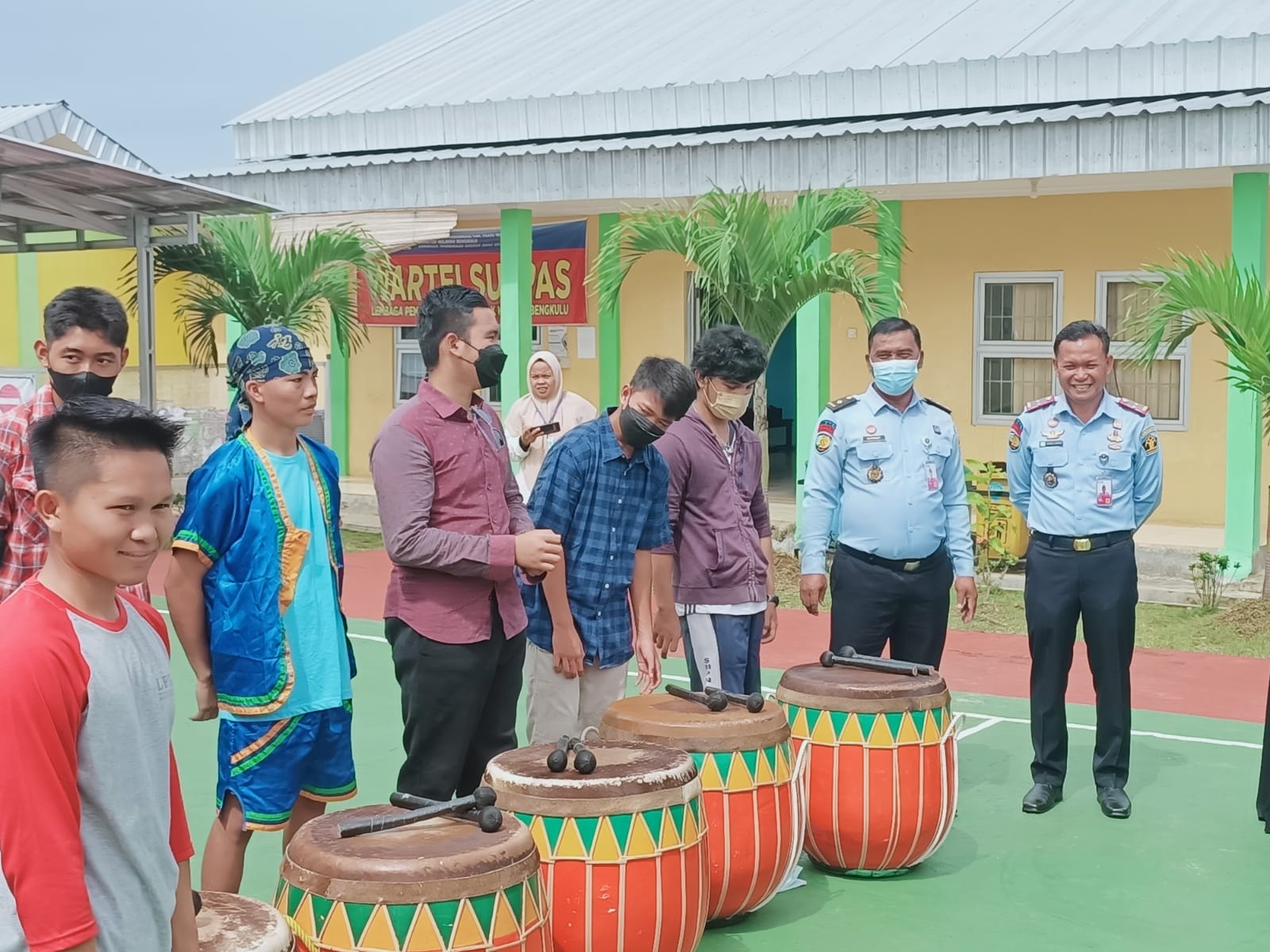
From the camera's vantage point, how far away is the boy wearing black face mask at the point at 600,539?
510 centimetres

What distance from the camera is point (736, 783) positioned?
4.56 metres

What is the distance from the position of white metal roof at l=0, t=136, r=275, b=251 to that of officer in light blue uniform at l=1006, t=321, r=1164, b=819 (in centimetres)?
595

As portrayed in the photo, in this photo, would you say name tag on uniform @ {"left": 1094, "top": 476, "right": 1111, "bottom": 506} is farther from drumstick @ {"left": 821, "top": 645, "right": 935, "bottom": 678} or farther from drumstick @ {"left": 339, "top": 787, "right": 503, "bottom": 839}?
drumstick @ {"left": 339, "top": 787, "right": 503, "bottom": 839}

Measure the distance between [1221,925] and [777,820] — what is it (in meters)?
1.50

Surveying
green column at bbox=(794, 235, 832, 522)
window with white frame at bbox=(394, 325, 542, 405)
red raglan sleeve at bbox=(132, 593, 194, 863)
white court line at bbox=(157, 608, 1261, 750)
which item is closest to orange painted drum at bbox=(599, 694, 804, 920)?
red raglan sleeve at bbox=(132, 593, 194, 863)

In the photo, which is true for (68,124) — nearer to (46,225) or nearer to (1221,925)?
(46,225)

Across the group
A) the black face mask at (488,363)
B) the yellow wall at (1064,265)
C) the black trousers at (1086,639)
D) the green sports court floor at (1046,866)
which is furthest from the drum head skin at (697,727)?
the yellow wall at (1064,265)

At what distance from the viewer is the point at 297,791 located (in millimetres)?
4168

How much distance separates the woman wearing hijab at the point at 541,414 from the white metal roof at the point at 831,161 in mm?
3606

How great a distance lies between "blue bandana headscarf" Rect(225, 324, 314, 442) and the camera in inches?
163

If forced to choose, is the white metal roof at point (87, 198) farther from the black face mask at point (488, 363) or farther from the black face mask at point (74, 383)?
the black face mask at point (488, 363)

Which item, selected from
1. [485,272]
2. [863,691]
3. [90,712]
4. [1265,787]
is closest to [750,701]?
[863,691]

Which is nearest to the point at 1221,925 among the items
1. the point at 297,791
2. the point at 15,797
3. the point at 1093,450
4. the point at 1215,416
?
the point at 1093,450

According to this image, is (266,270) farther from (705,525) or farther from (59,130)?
(705,525)
